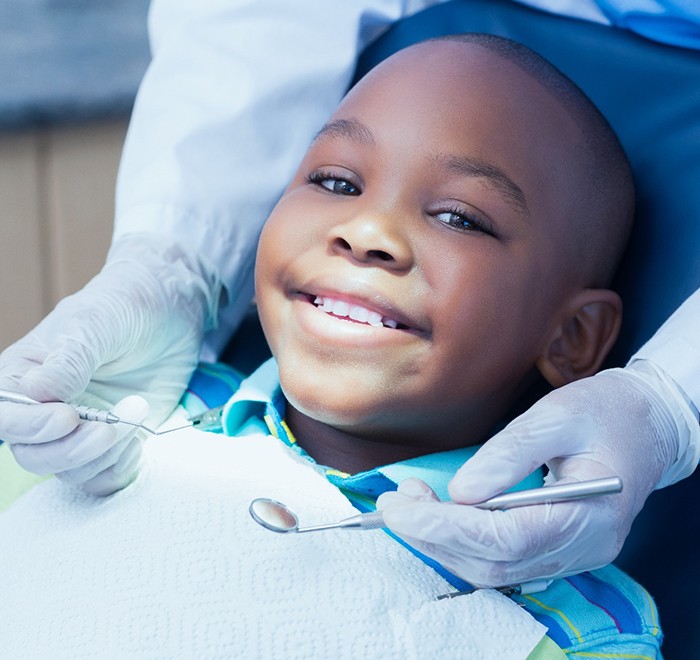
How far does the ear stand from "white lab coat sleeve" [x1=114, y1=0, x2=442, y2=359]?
17.6 inches

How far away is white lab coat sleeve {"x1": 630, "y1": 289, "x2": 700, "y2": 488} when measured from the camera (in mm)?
992

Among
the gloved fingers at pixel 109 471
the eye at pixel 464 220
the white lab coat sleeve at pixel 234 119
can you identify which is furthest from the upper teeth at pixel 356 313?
the white lab coat sleeve at pixel 234 119

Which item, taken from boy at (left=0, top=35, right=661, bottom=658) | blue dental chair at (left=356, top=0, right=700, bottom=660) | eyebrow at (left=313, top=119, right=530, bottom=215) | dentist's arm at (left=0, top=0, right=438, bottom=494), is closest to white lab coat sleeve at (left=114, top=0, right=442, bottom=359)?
dentist's arm at (left=0, top=0, right=438, bottom=494)

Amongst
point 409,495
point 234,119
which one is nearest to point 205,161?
point 234,119

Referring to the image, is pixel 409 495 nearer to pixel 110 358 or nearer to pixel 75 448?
pixel 75 448

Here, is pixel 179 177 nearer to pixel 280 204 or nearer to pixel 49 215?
pixel 280 204

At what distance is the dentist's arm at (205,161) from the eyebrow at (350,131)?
10.2 inches

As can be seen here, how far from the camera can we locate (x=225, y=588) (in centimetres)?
87

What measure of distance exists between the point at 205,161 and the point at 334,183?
0.31 meters

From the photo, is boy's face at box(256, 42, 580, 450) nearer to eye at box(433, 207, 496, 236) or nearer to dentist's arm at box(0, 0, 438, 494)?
eye at box(433, 207, 496, 236)

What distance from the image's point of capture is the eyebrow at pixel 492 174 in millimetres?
1025

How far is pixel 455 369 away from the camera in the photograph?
1005mm

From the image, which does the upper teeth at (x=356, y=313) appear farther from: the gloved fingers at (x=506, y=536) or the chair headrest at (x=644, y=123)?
the chair headrest at (x=644, y=123)

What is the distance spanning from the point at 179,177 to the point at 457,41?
1.33 feet
